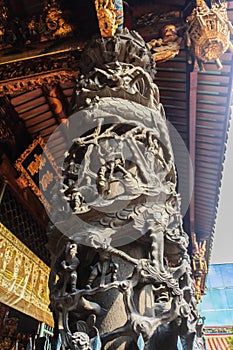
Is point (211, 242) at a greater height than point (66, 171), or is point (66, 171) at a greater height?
point (66, 171)

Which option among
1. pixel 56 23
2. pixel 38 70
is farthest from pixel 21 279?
pixel 56 23

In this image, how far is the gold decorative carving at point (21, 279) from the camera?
4270mm

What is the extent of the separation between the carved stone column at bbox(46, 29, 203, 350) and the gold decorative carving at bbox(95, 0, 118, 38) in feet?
1.59

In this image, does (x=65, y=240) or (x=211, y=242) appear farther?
(x=211, y=242)

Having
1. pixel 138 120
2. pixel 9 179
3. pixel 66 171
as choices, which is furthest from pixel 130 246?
pixel 9 179

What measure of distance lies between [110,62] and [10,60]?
4.64ft

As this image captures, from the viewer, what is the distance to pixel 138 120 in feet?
5.95

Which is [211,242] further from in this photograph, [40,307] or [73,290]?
[73,290]

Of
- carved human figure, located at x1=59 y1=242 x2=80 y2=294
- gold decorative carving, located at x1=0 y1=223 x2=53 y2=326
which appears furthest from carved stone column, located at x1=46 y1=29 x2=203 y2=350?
gold decorative carving, located at x1=0 y1=223 x2=53 y2=326

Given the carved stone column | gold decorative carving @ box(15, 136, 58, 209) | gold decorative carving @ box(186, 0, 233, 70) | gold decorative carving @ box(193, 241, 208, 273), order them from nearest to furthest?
the carved stone column → gold decorative carving @ box(186, 0, 233, 70) → gold decorative carving @ box(15, 136, 58, 209) → gold decorative carving @ box(193, 241, 208, 273)

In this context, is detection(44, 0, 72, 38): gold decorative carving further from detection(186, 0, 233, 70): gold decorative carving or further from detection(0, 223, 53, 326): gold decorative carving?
detection(0, 223, 53, 326): gold decorative carving

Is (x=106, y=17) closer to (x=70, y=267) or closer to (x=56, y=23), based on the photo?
(x=56, y=23)

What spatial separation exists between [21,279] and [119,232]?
3741mm

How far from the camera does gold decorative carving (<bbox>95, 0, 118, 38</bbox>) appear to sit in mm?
2354
